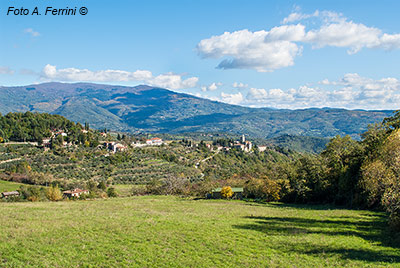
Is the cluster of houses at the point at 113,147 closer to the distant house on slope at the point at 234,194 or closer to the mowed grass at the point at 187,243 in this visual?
the distant house on slope at the point at 234,194

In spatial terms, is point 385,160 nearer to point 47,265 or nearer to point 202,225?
point 202,225

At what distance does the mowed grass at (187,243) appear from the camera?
577 inches

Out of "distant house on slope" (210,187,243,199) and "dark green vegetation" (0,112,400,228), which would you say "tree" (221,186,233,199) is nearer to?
"distant house on slope" (210,187,243,199)

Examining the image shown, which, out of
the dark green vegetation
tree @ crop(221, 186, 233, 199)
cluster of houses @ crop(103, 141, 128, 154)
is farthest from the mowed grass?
cluster of houses @ crop(103, 141, 128, 154)

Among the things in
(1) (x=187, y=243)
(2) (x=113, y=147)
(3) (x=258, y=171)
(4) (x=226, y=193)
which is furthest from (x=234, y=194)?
(2) (x=113, y=147)

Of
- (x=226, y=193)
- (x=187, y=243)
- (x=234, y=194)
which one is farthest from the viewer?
(x=234, y=194)

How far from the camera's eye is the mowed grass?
14648 mm

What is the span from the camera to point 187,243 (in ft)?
58.6

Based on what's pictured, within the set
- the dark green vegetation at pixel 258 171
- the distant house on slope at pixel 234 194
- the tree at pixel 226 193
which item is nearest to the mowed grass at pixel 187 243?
the dark green vegetation at pixel 258 171

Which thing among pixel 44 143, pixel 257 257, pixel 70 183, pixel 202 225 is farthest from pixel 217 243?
pixel 44 143

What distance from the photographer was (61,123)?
5187 inches

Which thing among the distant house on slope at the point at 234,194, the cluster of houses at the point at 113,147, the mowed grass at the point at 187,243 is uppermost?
the cluster of houses at the point at 113,147

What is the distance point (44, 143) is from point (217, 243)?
111m

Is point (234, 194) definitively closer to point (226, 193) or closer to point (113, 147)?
point (226, 193)
